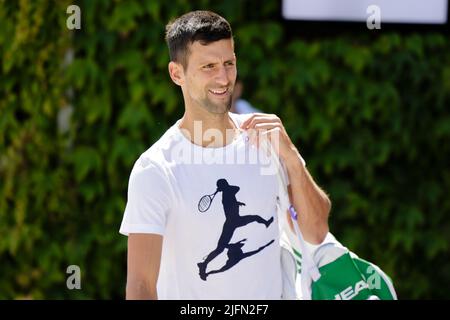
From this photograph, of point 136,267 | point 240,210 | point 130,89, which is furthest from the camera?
point 130,89

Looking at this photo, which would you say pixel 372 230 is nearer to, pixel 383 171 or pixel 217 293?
pixel 383 171

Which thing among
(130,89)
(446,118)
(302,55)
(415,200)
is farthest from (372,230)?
(130,89)

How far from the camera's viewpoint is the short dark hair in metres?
2.49

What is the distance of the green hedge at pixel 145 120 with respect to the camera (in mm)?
4930

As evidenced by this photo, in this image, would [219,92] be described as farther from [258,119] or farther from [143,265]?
[143,265]

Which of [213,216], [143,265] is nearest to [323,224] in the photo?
[213,216]

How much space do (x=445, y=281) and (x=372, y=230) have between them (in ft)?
1.80

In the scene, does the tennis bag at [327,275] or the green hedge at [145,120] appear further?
→ the green hedge at [145,120]

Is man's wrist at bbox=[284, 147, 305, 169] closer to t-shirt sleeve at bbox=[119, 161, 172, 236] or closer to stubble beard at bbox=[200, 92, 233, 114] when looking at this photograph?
stubble beard at bbox=[200, 92, 233, 114]

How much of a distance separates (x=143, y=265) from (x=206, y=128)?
1.53ft

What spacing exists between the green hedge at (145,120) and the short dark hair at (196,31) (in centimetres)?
239

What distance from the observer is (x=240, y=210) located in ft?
8.12

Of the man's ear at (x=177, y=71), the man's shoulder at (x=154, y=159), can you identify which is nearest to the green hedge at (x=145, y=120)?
the man's ear at (x=177, y=71)

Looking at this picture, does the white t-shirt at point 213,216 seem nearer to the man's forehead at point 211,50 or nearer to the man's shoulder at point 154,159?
the man's shoulder at point 154,159
